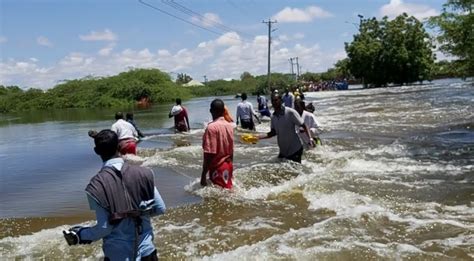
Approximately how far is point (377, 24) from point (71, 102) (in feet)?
155

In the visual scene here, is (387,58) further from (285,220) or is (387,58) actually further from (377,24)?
(285,220)

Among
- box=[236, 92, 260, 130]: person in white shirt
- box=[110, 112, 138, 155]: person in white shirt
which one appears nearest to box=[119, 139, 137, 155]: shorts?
box=[110, 112, 138, 155]: person in white shirt

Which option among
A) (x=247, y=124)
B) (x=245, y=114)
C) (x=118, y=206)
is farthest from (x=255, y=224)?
(x=247, y=124)

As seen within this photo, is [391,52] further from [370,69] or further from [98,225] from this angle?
[98,225]

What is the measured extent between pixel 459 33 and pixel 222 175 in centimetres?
1149

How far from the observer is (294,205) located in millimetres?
7672

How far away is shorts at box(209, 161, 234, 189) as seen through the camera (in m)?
7.48

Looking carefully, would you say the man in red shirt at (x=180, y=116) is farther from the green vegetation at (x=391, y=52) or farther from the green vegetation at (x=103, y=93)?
the green vegetation at (x=103, y=93)

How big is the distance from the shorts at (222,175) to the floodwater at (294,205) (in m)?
0.18

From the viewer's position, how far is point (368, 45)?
60219 millimetres

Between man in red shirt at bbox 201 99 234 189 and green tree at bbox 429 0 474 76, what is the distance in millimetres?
10114

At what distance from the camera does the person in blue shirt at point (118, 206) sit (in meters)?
3.49

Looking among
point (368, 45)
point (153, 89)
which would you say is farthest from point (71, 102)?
point (368, 45)

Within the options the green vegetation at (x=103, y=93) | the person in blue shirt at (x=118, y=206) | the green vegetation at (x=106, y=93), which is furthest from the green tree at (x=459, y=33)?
the green vegetation at (x=103, y=93)
